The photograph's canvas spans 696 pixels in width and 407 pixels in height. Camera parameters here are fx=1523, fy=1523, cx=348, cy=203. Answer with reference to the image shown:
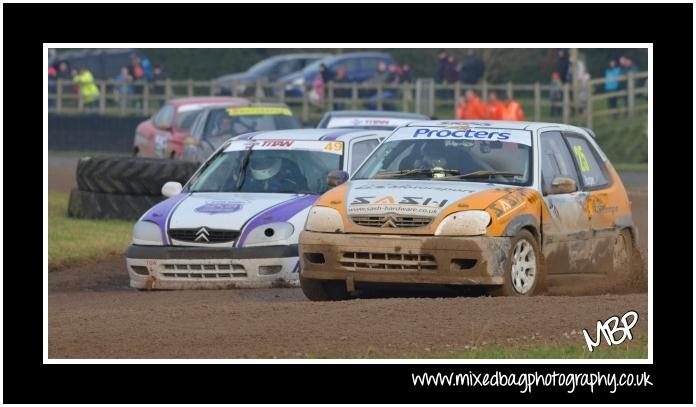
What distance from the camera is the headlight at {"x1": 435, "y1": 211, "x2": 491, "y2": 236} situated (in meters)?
10.8

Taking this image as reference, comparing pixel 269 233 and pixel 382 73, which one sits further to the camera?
pixel 382 73

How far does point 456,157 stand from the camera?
39.2 ft

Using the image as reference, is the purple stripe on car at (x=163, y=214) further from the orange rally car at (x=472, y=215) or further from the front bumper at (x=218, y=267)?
the orange rally car at (x=472, y=215)

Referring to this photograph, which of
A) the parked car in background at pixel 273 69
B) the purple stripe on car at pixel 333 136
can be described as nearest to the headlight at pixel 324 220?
the purple stripe on car at pixel 333 136

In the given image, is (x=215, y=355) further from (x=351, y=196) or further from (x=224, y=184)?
(x=224, y=184)

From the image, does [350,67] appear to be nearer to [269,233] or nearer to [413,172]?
[269,233]

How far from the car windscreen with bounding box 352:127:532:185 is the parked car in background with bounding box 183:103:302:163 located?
1001 centimetres

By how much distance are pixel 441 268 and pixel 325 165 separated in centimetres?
345

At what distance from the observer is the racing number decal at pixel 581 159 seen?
12.6 meters

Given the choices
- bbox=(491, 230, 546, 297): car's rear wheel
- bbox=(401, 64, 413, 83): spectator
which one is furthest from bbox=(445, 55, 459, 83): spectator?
bbox=(491, 230, 546, 297): car's rear wheel

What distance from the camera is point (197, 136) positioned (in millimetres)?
22266

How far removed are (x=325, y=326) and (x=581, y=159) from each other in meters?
3.64

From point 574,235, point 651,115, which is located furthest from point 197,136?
point 651,115

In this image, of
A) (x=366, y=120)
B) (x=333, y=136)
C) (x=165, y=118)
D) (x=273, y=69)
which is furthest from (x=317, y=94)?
(x=333, y=136)
